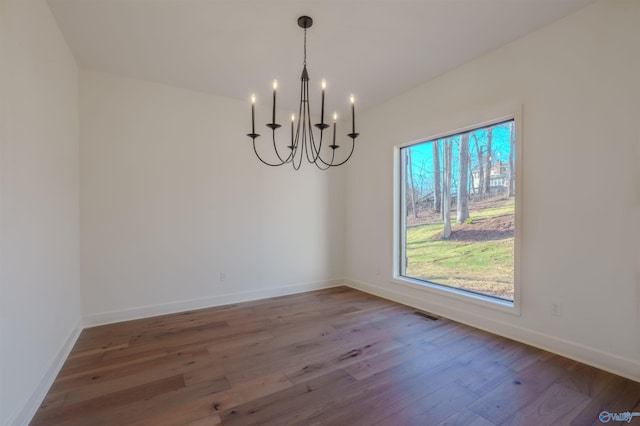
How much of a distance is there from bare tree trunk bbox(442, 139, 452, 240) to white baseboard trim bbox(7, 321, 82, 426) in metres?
3.78

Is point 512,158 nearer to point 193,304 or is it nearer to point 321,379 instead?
point 321,379

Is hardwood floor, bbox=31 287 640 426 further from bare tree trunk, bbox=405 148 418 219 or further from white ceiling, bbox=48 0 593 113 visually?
white ceiling, bbox=48 0 593 113

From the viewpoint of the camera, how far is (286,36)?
2426 millimetres

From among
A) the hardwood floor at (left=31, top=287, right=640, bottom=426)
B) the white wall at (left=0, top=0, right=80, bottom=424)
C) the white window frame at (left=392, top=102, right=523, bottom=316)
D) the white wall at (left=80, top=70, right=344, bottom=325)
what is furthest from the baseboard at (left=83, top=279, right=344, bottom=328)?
the white window frame at (left=392, top=102, right=523, bottom=316)

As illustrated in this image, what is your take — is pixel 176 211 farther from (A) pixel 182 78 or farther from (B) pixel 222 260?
(A) pixel 182 78

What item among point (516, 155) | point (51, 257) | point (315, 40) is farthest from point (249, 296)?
point (516, 155)

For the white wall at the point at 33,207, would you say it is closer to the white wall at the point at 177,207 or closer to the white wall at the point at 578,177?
the white wall at the point at 177,207

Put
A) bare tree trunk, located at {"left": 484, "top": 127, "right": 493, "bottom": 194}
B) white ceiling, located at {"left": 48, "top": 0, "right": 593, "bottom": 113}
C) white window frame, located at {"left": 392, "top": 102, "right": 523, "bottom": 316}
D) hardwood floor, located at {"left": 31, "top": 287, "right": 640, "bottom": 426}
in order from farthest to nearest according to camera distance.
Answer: bare tree trunk, located at {"left": 484, "top": 127, "right": 493, "bottom": 194}, white window frame, located at {"left": 392, "top": 102, "right": 523, "bottom": 316}, white ceiling, located at {"left": 48, "top": 0, "right": 593, "bottom": 113}, hardwood floor, located at {"left": 31, "top": 287, "right": 640, "bottom": 426}

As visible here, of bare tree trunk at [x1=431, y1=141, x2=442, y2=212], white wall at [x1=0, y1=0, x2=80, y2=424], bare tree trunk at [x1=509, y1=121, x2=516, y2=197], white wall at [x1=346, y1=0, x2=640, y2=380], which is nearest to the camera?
white wall at [x1=0, y1=0, x2=80, y2=424]

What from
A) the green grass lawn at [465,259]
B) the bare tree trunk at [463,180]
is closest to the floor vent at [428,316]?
the green grass lawn at [465,259]

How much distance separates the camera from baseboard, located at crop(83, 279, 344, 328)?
2.98 metres

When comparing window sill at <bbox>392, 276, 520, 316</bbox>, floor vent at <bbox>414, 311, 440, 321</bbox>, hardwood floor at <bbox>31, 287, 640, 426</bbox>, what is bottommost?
floor vent at <bbox>414, 311, 440, 321</bbox>

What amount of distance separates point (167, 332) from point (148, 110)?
2468 mm

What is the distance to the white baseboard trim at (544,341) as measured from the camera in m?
1.97
